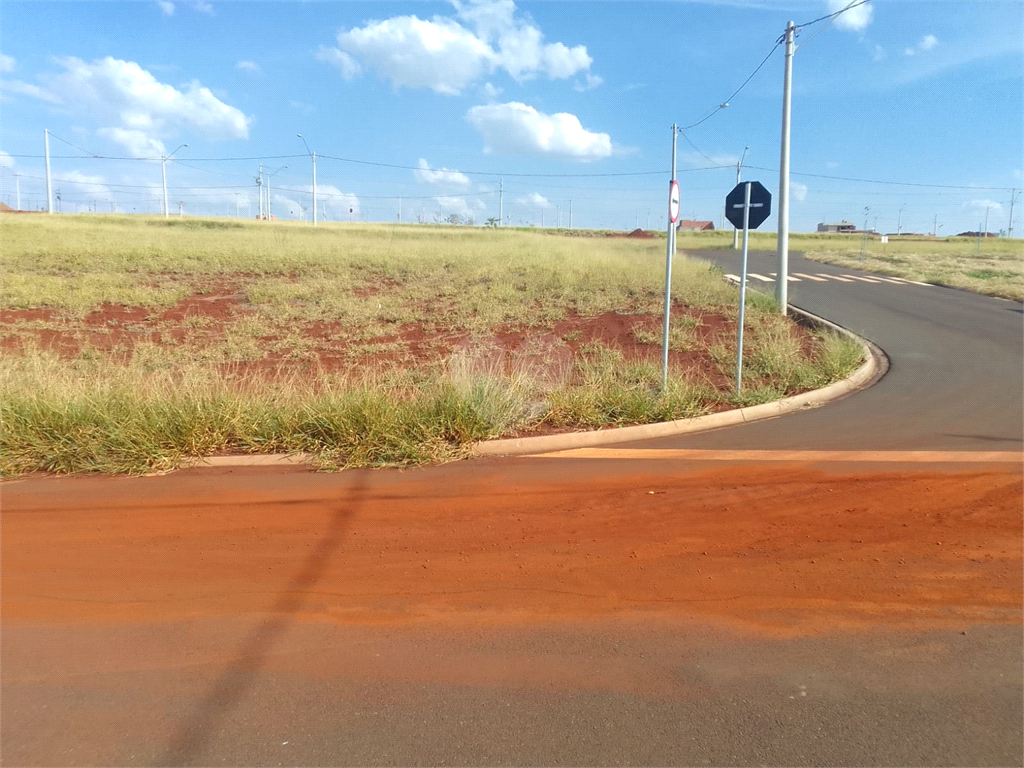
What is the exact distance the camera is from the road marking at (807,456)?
21.8 feet

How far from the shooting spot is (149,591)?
4.26 m

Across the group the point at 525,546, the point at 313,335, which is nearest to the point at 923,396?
the point at 525,546

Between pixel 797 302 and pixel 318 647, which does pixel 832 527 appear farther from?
pixel 797 302

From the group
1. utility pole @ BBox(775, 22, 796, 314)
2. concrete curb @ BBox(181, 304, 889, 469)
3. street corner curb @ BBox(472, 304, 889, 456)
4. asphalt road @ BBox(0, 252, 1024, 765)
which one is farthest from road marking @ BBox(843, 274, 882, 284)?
asphalt road @ BBox(0, 252, 1024, 765)

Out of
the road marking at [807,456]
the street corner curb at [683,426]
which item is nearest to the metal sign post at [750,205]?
the street corner curb at [683,426]

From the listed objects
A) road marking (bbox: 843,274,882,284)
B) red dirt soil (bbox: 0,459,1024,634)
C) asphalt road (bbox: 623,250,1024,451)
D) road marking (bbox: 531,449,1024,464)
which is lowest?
red dirt soil (bbox: 0,459,1024,634)

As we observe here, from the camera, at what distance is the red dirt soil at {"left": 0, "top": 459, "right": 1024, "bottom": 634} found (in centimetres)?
402

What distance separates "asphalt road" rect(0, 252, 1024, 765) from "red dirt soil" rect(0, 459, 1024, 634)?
0.20ft

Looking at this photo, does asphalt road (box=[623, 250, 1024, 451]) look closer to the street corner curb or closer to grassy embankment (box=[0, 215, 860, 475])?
the street corner curb

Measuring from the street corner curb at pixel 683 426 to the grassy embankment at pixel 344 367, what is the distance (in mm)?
210

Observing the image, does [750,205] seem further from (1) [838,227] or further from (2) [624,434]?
(1) [838,227]

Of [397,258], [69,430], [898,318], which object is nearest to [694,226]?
[397,258]

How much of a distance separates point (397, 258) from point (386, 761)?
92.3 feet

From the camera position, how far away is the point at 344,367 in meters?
11.3
